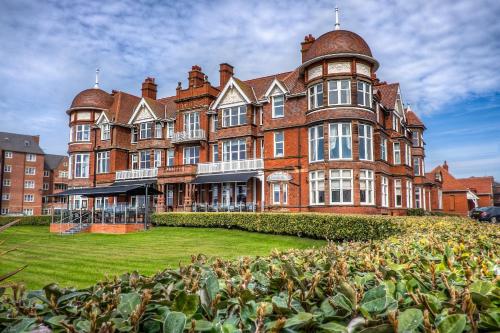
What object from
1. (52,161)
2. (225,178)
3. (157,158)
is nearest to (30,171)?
(52,161)

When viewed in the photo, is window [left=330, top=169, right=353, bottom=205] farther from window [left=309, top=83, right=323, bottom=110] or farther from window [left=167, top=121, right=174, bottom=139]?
window [left=167, top=121, right=174, bottom=139]

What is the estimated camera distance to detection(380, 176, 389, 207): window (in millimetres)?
31111

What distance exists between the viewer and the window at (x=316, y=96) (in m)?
28.7

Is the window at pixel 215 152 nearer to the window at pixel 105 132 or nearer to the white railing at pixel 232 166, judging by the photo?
the white railing at pixel 232 166

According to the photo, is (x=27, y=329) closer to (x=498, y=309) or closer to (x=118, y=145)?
(x=498, y=309)

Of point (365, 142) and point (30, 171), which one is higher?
point (30, 171)

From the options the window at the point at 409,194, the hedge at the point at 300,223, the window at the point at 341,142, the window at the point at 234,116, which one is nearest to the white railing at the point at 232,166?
the window at the point at 234,116

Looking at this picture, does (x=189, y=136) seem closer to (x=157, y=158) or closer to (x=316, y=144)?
(x=157, y=158)

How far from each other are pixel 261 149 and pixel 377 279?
32.3 meters

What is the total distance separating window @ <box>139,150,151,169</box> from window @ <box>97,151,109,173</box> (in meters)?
4.20

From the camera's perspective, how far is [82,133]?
45.0 m

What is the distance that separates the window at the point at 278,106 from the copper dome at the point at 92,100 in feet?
74.4

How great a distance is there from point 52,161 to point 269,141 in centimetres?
7369

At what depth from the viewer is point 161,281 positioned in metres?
2.74
